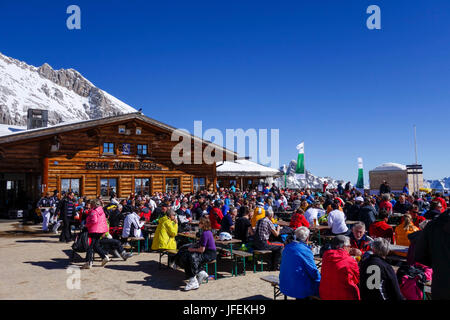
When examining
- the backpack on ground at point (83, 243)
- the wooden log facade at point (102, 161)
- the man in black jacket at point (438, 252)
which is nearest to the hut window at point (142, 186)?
the wooden log facade at point (102, 161)

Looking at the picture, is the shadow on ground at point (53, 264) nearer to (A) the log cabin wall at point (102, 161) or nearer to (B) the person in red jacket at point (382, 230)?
(B) the person in red jacket at point (382, 230)

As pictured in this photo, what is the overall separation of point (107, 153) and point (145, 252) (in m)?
11.8

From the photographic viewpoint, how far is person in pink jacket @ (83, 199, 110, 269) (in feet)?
28.7

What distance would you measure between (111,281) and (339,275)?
5240mm

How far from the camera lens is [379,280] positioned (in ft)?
12.6

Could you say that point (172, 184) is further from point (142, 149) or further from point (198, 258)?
point (198, 258)

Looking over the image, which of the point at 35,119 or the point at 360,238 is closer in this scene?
the point at 360,238

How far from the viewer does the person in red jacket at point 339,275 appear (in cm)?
413

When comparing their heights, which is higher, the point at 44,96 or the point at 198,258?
the point at 44,96

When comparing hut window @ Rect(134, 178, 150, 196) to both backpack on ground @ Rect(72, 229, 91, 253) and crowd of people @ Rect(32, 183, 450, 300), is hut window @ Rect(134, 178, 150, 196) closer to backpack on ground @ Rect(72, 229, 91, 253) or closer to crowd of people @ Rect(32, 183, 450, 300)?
crowd of people @ Rect(32, 183, 450, 300)

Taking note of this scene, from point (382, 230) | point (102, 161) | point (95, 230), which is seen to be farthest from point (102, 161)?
point (382, 230)
